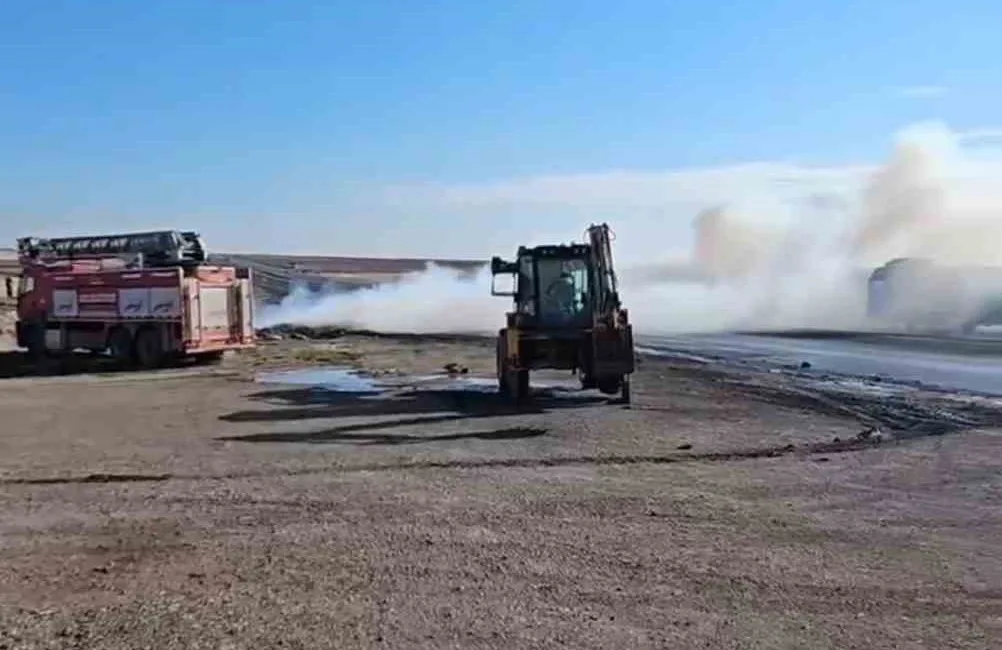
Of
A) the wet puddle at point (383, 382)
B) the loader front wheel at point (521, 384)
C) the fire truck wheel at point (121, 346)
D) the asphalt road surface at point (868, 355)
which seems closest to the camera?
the loader front wheel at point (521, 384)

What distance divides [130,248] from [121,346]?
145 inches

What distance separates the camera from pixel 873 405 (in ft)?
68.0

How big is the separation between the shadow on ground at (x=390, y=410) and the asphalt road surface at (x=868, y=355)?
7.90 meters

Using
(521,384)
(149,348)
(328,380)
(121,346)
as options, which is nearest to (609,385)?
(521,384)

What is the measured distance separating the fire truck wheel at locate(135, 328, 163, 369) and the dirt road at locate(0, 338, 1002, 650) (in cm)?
1329

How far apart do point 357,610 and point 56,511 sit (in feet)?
17.1


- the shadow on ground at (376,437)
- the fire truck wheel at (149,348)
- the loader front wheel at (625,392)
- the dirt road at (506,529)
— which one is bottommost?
the dirt road at (506,529)

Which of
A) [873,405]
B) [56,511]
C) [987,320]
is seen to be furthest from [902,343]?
[56,511]

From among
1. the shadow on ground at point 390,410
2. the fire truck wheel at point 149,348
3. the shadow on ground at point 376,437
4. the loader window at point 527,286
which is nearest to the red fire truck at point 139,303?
the fire truck wheel at point 149,348

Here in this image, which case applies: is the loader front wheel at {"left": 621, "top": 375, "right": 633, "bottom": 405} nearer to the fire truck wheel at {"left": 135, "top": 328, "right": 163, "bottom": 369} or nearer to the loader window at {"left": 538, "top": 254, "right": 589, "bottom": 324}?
the loader window at {"left": 538, "top": 254, "right": 589, "bottom": 324}

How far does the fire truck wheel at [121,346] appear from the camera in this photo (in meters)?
34.8

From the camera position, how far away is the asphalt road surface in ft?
85.0

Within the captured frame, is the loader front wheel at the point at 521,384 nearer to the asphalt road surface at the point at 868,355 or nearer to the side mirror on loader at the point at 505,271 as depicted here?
the side mirror on loader at the point at 505,271

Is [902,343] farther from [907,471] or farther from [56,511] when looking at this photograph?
[56,511]
